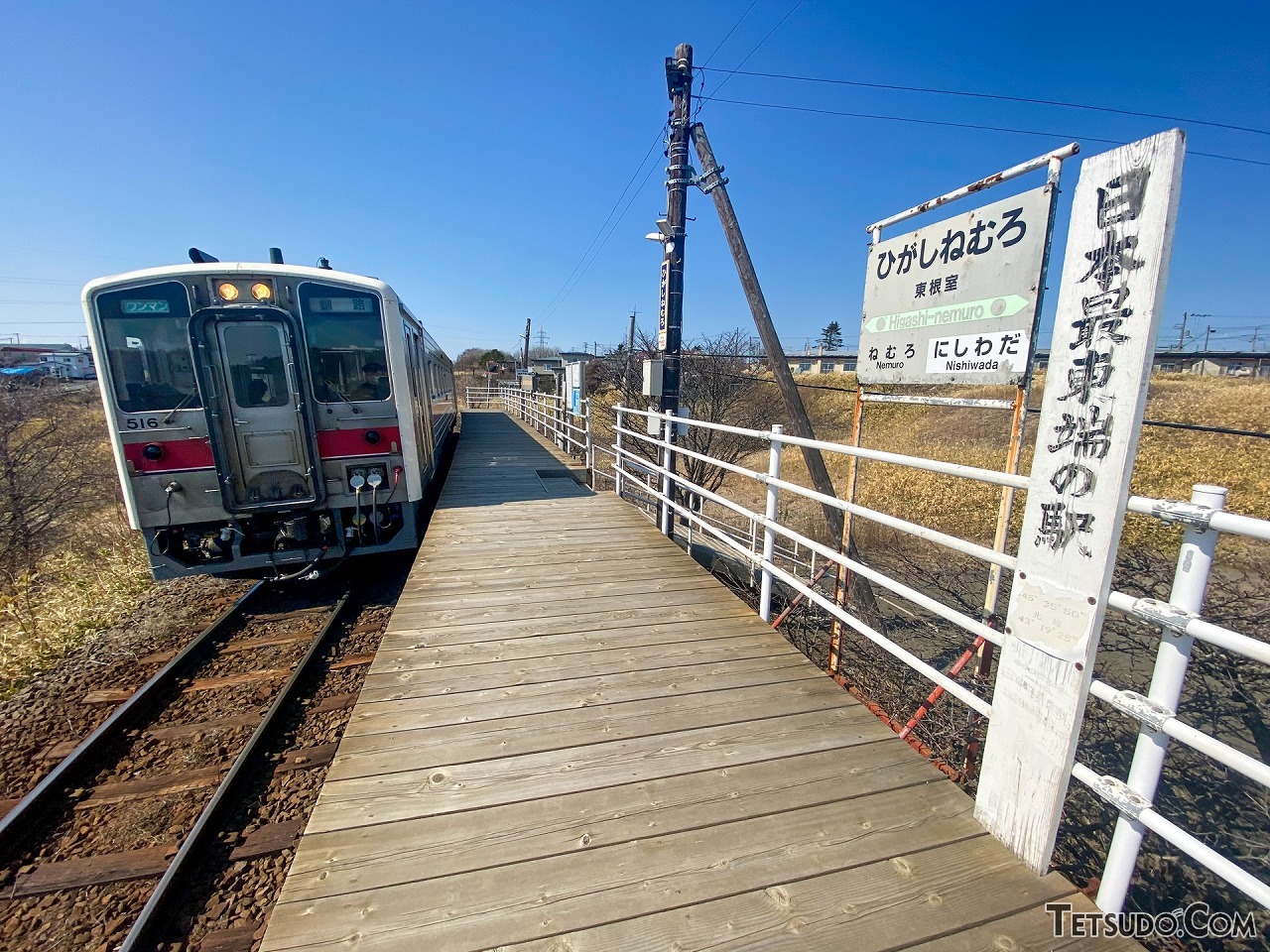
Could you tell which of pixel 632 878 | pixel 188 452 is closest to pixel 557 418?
pixel 188 452

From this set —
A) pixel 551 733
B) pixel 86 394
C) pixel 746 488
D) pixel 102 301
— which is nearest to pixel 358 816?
pixel 551 733

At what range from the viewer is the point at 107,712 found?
3602mm

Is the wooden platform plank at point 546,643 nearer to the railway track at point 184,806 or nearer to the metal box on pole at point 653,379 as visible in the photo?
the railway track at point 184,806

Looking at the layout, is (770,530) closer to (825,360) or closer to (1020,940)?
(1020,940)

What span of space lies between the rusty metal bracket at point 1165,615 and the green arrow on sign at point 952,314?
5.85ft

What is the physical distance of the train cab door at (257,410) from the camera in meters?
4.89

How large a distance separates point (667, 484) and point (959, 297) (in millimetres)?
2829

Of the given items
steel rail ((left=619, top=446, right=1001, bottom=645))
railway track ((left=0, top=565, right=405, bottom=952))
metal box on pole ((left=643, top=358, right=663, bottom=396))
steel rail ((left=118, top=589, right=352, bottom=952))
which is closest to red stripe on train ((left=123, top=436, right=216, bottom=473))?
railway track ((left=0, top=565, right=405, bottom=952))

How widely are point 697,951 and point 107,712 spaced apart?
14.2ft

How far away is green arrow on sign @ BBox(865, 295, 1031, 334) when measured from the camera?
2674mm

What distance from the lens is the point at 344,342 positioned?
5316 millimetres

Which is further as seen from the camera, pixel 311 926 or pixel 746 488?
pixel 746 488

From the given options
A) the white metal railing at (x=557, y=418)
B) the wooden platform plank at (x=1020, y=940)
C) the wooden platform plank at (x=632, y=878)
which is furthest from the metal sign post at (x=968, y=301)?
the white metal railing at (x=557, y=418)

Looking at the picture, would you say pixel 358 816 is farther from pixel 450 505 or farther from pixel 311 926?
pixel 450 505
